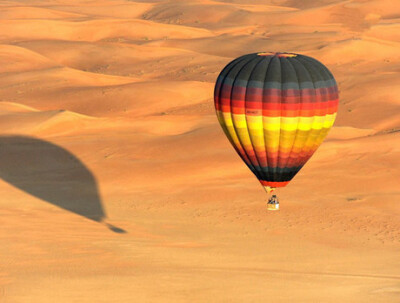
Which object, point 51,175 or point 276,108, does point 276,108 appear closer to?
point 276,108

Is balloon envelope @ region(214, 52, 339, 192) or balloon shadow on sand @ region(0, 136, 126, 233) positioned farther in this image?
balloon shadow on sand @ region(0, 136, 126, 233)

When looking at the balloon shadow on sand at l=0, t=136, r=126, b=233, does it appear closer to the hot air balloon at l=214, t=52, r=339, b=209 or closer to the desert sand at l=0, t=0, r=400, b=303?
the desert sand at l=0, t=0, r=400, b=303

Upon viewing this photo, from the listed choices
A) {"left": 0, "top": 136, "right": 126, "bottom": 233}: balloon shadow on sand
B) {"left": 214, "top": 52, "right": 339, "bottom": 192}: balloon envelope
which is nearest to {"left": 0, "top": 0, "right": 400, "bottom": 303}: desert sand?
{"left": 0, "top": 136, "right": 126, "bottom": 233}: balloon shadow on sand

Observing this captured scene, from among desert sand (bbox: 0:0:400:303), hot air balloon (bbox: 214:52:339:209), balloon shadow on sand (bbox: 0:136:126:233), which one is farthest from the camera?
balloon shadow on sand (bbox: 0:136:126:233)

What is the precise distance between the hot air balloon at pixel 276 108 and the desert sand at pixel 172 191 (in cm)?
234

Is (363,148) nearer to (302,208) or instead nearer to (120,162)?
(302,208)

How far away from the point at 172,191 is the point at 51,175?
473 centimetres

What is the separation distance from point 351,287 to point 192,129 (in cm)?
1822

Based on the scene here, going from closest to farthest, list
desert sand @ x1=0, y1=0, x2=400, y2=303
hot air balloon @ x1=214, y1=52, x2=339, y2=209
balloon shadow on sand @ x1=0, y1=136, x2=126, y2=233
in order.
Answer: desert sand @ x1=0, y1=0, x2=400, y2=303 → hot air balloon @ x1=214, y1=52, x2=339, y2=209 → balloon shadow on sand @ x1=0, y1=136, x2=126, y2=233

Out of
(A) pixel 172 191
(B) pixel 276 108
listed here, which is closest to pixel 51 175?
(A) pixel 172 191

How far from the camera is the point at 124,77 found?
50.8 meters

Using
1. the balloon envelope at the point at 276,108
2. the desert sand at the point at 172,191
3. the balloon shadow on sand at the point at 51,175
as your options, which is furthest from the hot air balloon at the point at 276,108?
the balloon shadow on sand at the point at 51,175

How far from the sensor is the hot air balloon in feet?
74.8

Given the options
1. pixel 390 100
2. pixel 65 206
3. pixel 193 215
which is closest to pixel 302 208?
pixel 193 215
